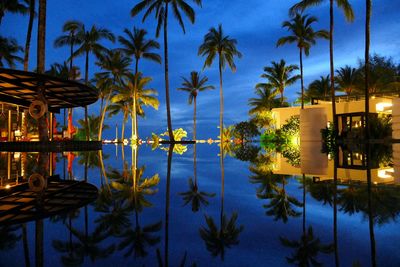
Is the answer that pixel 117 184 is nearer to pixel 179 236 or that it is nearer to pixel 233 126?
pixel 179 236

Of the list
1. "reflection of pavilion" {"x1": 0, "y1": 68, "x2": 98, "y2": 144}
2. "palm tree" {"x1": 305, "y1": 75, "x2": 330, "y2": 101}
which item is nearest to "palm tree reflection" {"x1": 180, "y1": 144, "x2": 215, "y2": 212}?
"reflection of pavilion" {"x1": 0, "y1": 68, "x2": 98, "y2": 144}

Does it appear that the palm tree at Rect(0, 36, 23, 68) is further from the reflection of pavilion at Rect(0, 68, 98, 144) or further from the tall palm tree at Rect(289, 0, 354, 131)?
the tall palm tree at Rect(289, 0, 354, 131)

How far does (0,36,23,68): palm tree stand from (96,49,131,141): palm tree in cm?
735

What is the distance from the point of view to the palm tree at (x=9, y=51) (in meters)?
28.5

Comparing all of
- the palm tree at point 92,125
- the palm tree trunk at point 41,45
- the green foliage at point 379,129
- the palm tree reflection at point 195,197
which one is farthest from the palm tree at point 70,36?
the palm tree reflection at point 195,197

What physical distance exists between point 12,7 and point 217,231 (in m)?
27.0

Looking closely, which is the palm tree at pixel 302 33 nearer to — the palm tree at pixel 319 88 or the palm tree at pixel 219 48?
the palm tree at pixel 219 48

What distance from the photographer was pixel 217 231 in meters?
2.92

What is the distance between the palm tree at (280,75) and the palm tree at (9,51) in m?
24.9

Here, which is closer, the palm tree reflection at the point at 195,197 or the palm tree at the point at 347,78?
the palm tree reflection at the point at 195,197

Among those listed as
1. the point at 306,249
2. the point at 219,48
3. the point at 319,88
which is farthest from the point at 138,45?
the point at 306,249

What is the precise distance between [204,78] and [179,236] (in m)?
41.5

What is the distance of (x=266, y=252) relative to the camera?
2359mm

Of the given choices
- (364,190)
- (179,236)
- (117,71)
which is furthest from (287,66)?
(179,236)
